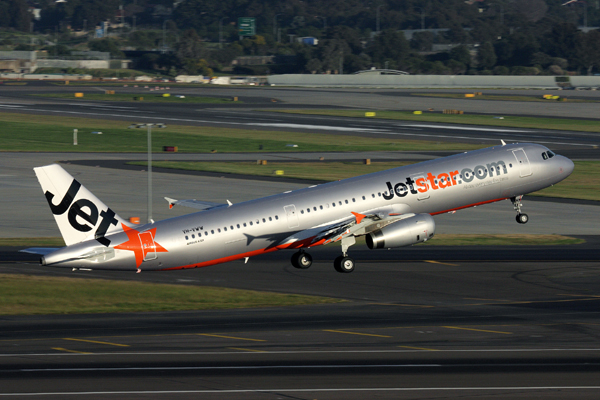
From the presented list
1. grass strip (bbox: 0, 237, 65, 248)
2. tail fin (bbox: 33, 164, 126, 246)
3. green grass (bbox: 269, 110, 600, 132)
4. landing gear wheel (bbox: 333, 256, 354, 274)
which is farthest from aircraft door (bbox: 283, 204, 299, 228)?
green grass (bbox: 269, 110, 600, 132)

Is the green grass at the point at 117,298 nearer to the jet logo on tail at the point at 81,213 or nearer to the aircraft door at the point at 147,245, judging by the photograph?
the aircraft door at the point at 147,245

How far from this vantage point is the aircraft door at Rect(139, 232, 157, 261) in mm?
46000

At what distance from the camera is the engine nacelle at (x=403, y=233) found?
5012 centimetres

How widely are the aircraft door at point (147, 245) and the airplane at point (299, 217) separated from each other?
51 mm

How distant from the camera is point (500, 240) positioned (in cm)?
6372

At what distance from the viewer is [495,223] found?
233 ft

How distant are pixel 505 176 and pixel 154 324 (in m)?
27.0

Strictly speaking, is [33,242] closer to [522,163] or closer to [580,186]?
[522,163]

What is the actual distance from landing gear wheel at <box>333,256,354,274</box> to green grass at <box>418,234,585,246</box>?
1192 centimetres

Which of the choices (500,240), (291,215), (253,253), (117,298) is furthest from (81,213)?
(500,240)

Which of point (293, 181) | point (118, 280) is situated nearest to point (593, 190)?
point (293, 181)

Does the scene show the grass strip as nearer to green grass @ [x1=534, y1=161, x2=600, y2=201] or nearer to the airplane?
the airplane

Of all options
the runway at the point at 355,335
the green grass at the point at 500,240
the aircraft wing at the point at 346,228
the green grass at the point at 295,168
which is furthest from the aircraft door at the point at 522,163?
the green grass at the point at 295,168

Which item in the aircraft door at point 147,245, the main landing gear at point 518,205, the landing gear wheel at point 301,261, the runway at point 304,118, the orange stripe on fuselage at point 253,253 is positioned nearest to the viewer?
the aircraft door at point 147,245
